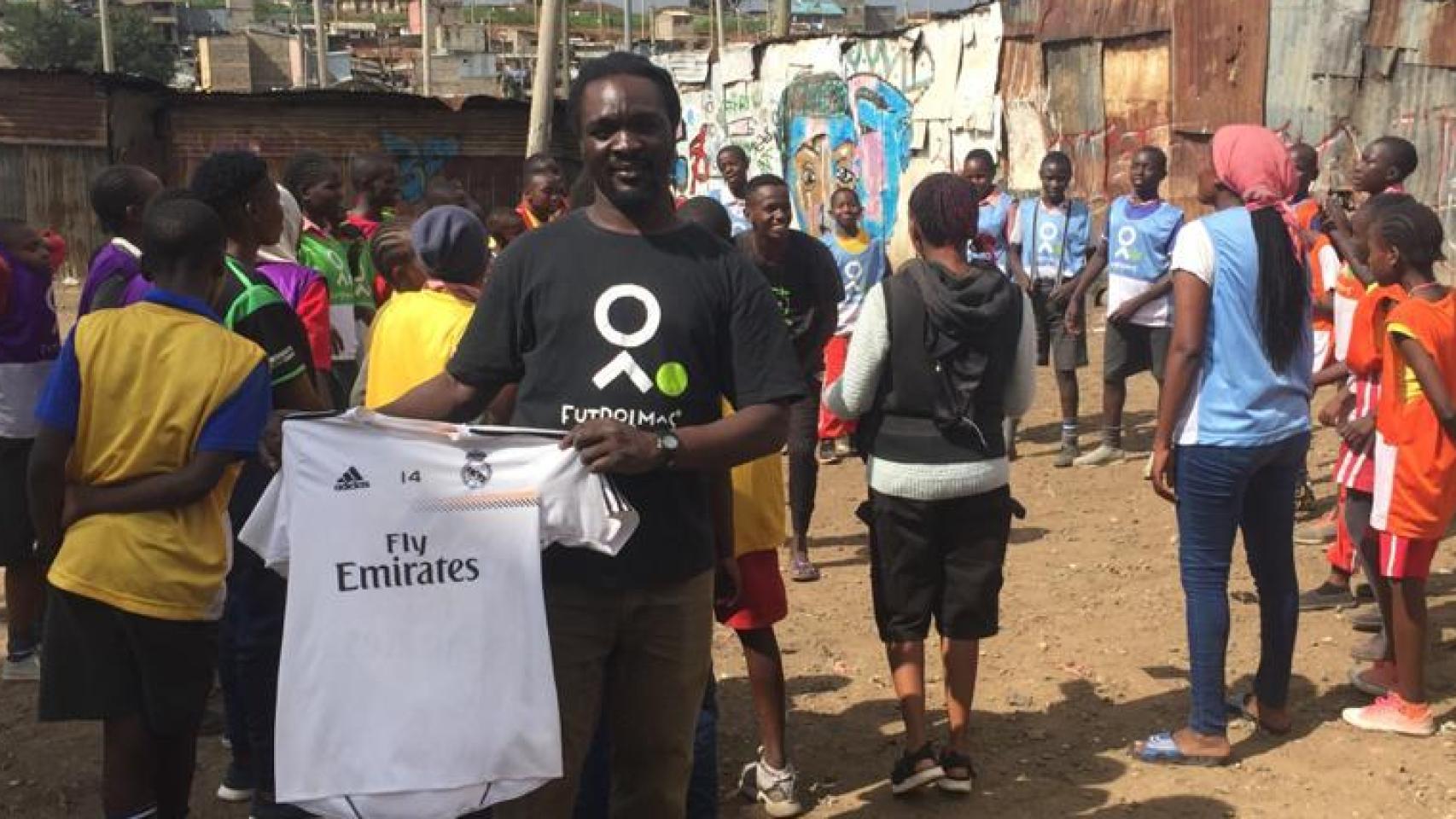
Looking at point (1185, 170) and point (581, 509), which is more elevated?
point (1185, 170)

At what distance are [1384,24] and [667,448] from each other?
1221 cm

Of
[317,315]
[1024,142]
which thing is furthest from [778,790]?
[1024,142]

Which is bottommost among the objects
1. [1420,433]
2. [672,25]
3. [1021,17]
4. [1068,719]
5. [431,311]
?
[1068,719]

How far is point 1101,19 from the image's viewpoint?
52.7ft

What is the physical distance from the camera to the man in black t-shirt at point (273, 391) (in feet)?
13.4

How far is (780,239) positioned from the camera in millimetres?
6352

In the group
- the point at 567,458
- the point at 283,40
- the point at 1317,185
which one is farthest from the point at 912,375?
the point at 283,40

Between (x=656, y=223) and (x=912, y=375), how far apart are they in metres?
1.66

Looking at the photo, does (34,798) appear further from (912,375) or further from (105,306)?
(912,375)

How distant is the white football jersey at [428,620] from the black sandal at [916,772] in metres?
1.96

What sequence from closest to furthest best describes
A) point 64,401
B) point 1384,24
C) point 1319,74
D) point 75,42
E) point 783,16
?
1. point 64,401
2. point 1384,24
3. point 1319,74
4. point 783,16
5. point 75,42

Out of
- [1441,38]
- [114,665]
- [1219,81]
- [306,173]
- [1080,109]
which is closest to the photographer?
[114,665]

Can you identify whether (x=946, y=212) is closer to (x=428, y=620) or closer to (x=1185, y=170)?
(x=428, y=620)

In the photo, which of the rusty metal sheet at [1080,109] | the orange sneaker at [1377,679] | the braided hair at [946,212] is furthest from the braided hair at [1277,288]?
the rusty metal sheet at [1080,109]
